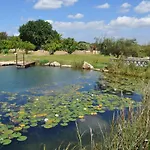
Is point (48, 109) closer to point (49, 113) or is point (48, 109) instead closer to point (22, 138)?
point (49, 113)

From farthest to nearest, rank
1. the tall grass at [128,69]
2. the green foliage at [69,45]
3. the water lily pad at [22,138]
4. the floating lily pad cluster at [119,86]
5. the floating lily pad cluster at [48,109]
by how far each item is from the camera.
Answer: the green foliage at [69,45] → the tall grass at [128,69] → the floating lily pad cluster at [119,86] → the floating lily pad cluster at [48,109] → the water lily pad at [22,138]

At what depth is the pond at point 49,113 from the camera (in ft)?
14.4

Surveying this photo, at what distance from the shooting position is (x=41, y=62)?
17.1 m

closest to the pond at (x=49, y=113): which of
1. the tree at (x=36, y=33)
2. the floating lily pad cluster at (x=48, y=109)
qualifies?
the floating lily pad cluster at (x=48, y=109)

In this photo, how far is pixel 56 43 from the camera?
91.7ft

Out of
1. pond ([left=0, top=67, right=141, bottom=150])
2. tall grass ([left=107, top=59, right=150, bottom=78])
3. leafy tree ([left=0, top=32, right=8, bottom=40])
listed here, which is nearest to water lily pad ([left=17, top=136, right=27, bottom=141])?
pond ([left=0, top=67, right=141, bottom=150])

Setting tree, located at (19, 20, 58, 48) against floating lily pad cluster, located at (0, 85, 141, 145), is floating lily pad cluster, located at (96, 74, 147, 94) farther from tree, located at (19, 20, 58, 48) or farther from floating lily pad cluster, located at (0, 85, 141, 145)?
tree, located at (19, 20, 58, 48)

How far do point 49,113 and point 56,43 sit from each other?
897 inches

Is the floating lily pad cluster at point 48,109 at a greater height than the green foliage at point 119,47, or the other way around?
the green foliage at point 119,47

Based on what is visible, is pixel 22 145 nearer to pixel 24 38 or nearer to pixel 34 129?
pixel 34 129

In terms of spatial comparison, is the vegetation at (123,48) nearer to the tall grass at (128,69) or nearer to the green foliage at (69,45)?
the green foliage at (69,45)

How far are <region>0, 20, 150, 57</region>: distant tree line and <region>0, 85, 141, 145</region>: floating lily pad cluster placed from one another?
31.7 feet

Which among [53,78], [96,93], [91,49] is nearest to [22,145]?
[96,93]

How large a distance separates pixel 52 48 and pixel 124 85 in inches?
658
